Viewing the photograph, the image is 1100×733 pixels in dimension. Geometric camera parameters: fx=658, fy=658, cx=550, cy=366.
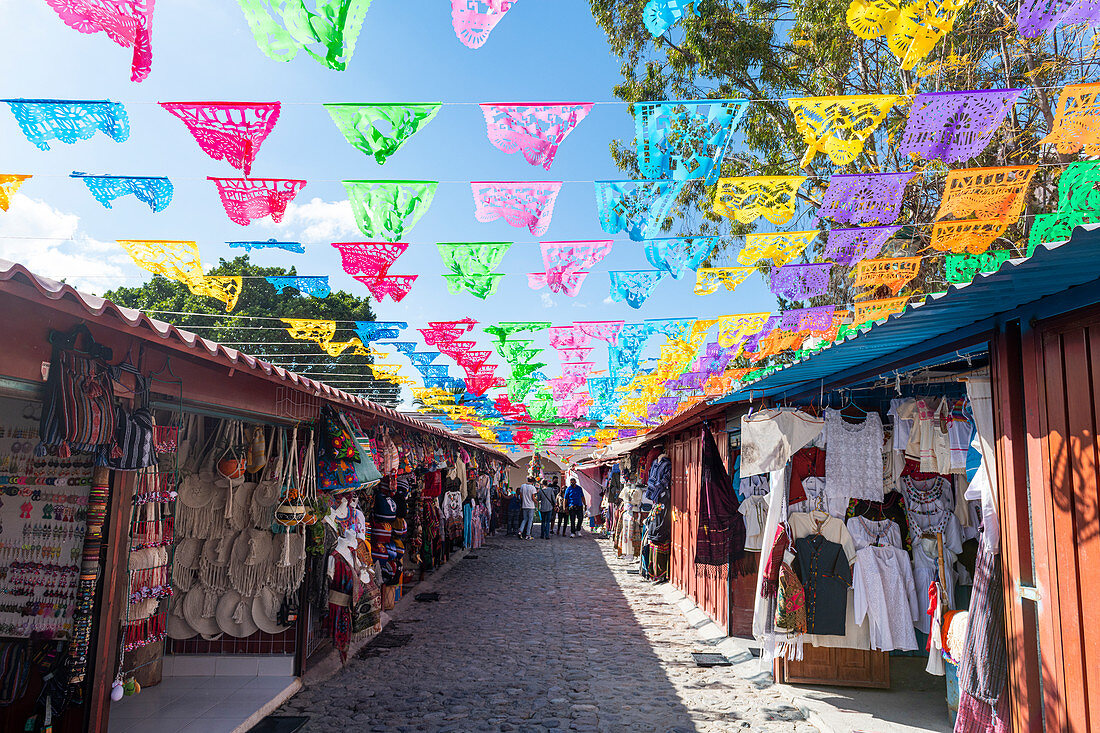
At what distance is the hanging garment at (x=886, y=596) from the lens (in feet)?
18.7

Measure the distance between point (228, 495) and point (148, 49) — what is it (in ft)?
13.1

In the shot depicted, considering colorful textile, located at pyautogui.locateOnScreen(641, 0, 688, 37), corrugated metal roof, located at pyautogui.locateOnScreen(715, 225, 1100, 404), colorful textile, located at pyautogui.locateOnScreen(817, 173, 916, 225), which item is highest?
colorful textile, located at pyautogui.locateOnScreen(641, 0, 688, 37)

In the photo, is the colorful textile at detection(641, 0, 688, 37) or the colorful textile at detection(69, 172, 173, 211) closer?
the colorful textile at detection(641, 0, 688, 37)

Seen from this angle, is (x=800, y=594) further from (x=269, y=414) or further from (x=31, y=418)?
(x=31, y=418)

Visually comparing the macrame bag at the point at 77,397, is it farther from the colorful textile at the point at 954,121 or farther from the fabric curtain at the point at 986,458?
the colorful textile at the point at 954,121

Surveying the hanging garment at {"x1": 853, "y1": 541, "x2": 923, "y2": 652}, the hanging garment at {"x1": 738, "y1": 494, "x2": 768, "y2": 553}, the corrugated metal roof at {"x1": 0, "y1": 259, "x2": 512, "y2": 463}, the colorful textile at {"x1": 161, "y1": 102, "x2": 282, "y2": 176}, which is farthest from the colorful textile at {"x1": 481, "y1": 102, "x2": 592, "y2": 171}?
the hanging garment at {"x1": 738, "y1": 494, "x2": 768, "y2": 553}

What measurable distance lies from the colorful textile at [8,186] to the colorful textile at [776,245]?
6.30 m

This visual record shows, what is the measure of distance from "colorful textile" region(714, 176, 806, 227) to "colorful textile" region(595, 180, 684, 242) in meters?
0.61

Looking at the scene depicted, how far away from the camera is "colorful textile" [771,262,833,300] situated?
24.6ft

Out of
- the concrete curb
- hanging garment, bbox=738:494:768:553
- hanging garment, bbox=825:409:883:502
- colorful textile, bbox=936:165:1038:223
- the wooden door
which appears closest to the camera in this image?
the wooden door

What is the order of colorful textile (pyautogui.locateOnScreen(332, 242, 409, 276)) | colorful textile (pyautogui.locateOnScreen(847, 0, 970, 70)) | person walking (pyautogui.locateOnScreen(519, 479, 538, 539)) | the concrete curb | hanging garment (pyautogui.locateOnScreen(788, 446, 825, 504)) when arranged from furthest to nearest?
person walking (pyautogui.locateOnScreen(519, 479, 538, 539)) → colorful textile (pyautogui.locateOnScreen(332, 242, 409, 276)) → hanging garment (pyautogui.locateOnScreen(788, 446, 825, 504)) → the concrete curb → colorful textile (pyautogui.locateOnScreen(847, 0, 970, 70))

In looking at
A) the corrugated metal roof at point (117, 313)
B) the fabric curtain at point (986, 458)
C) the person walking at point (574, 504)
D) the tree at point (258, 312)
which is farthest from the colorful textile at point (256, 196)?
the person walking at point (574, 504)

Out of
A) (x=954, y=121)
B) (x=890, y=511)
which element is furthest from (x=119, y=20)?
(x=890, y=511)

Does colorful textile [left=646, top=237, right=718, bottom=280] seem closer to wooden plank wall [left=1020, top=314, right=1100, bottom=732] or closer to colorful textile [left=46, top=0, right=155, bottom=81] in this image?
wooden plank wall [left=1020, top=314, right=1100, bottom=732]
